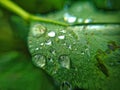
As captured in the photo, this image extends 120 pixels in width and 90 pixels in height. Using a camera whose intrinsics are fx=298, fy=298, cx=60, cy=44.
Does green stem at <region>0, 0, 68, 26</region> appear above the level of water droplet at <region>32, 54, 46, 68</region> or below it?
above

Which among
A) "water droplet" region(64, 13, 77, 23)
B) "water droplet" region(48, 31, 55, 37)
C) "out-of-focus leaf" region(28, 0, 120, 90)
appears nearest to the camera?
"out-of-focus leaf" region(28, 0, 120, 90)

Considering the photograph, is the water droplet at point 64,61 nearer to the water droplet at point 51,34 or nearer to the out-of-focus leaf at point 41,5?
the water droplet at point 51,34

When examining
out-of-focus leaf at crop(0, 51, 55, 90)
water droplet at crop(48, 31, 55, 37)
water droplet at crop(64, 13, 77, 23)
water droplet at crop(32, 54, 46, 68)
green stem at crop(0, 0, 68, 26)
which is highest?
green stem at crop(0, 0, 68, 26)

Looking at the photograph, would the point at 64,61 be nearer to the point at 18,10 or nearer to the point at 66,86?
the point at 66,86

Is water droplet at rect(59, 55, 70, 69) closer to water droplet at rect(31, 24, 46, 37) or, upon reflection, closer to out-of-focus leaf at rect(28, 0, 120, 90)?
out-of-focus leaf at rect(28, 0, 120, 90)

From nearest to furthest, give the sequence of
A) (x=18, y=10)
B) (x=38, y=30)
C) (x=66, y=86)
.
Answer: (x=66, y=86), (x=38, y=30), (x=18, y=10)

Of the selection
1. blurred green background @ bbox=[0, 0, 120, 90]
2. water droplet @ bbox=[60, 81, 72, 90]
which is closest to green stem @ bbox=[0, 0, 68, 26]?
blurred green background @ bbox=[0, 0, 120, 90]

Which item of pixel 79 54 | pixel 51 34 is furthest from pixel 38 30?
pixel 79 54

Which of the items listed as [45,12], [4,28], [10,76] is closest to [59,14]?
[45,12]
